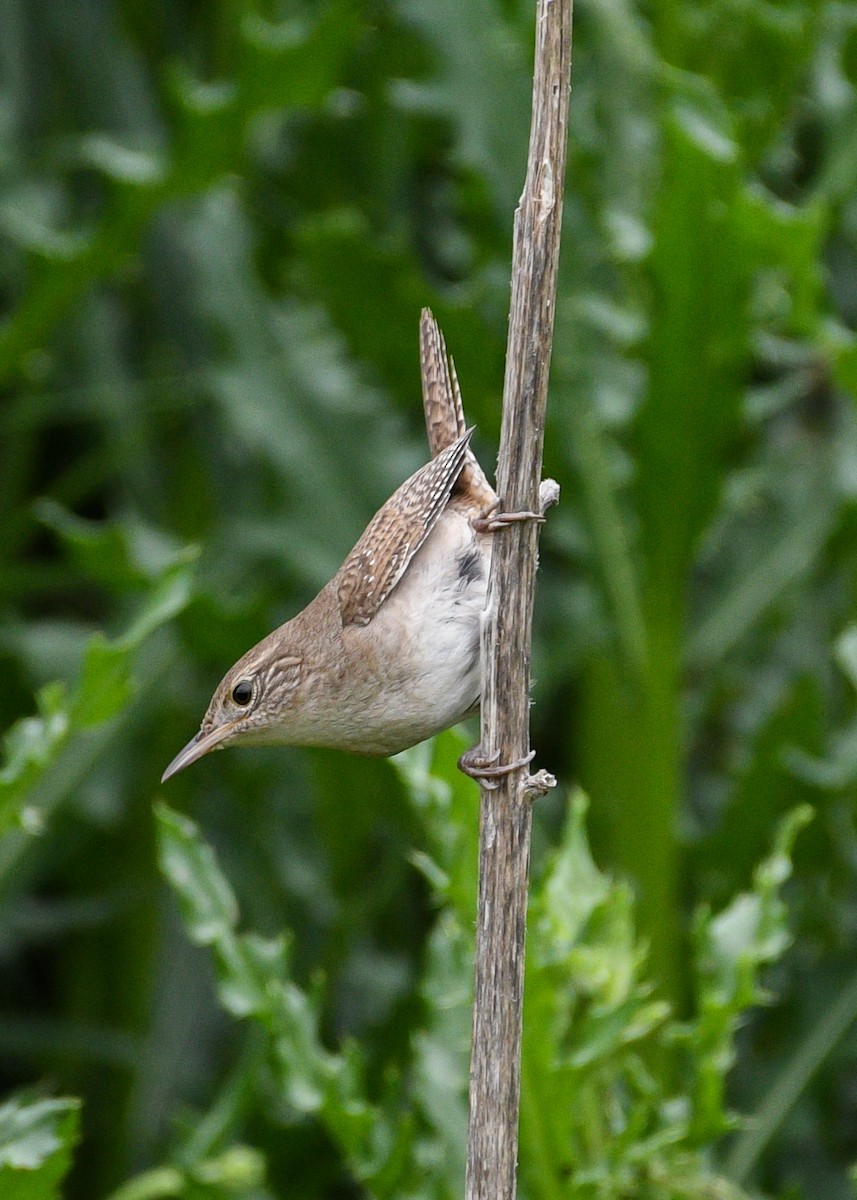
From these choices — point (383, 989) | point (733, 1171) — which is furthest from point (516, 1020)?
point (383, 989)

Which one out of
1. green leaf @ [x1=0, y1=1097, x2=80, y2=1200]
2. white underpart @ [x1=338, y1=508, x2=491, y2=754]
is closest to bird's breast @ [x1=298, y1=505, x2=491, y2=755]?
white underpart @ [x1=338, y1=508, x2=491, y2=754]

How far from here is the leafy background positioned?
9.26ft

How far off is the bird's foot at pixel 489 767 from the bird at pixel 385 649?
0.24 meters

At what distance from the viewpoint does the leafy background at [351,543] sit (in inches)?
111

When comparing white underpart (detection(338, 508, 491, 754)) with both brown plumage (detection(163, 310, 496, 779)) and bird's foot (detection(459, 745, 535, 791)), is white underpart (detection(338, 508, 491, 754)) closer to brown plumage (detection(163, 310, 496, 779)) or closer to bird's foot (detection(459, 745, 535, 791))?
brown plumage (detection(163, 310, 496, 779))

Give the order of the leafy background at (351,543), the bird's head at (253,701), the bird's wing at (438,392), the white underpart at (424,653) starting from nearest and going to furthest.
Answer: the white underpart at (424,653) < the bird's head at (253,701) < the bird's wing at (438,392) < the leafy background at (351,543)

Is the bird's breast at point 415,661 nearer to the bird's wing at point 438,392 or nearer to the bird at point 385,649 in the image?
the bird at point 385,649

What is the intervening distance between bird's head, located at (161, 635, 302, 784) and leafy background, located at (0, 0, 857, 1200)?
0.34 metres

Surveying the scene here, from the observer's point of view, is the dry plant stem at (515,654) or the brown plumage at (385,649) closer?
the dry plant stem at (515,654)

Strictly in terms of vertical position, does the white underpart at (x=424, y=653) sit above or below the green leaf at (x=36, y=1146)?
above

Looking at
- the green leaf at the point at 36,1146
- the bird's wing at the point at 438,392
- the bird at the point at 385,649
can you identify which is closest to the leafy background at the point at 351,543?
the green leaf at the point at 36,1146

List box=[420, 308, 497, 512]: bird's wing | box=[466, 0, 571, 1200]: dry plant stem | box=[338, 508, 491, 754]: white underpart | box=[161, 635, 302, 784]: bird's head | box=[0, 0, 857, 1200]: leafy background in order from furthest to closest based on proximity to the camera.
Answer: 1. box=[0, 0, 857, 1200]: leafy background
2. box=[420, 308, 497, 512]: bird's wing
3. box=[161, 635, 302, 784]: bird's head
4. box=[338, 508, 491, 754]: white underpart
5. box=[466, 0, 571, 1200]: dry plant stem

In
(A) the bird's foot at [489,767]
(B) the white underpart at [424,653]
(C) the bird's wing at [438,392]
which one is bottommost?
(A) the bird's foot at [489,767]

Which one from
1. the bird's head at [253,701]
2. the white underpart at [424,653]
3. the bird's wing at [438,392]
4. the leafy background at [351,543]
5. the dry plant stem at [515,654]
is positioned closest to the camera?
the dry plant stem at [515,654]
